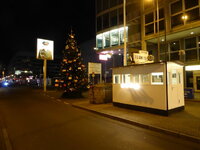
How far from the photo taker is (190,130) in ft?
18.2

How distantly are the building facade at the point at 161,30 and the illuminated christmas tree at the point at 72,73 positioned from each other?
482cm

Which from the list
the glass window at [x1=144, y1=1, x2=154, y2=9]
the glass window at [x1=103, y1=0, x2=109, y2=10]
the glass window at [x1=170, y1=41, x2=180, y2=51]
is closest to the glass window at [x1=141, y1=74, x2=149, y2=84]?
the glass window at [x1=170, y1=41, x2=180, y2=51]

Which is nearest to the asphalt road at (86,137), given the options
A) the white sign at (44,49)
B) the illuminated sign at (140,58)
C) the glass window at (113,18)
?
the illuminated sign at (140,58)

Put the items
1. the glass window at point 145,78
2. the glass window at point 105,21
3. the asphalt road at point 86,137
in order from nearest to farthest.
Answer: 1. the asphalt road at point 86,137
2. the glass window at point 145,78
3. the glass window at point 105,21

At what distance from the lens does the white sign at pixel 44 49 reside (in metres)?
25.7

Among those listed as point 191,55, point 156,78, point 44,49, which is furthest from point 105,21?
point 156,78

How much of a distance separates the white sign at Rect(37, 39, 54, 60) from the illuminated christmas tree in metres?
10.2

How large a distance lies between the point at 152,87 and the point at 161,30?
1124cm

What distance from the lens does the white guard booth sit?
316 inches

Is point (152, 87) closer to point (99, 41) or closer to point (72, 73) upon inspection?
point (72, 73)

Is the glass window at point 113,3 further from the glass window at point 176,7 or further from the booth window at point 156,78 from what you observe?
the booth window at point 156,78

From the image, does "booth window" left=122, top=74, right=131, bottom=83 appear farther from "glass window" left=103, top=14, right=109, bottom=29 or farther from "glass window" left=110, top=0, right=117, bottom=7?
"glass window" left=110, top=0, right=117, bottom=7

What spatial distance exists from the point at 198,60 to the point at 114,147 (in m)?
14.9

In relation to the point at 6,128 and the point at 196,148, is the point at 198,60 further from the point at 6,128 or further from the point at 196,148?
the point at 6,128
